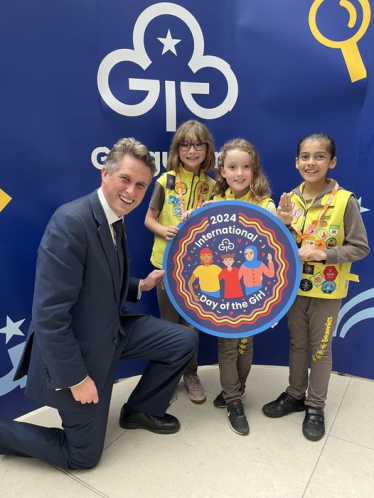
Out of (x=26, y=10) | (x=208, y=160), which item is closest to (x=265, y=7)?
(x=208, y=160)

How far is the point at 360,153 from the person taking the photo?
2.30 metres

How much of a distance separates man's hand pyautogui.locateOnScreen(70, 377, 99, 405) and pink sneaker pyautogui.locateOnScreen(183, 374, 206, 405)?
896mm

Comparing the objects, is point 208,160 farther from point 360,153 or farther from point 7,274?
point 7,274

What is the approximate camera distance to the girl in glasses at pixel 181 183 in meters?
2.11

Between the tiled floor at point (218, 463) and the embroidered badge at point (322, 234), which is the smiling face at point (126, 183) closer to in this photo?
the embroidered badge at point (322, 234)

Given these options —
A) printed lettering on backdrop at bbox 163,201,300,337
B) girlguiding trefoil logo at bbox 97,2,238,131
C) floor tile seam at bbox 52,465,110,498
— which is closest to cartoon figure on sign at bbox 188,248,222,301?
printed lettering on backdrop at bbox 163,201,300,337

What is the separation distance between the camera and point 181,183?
219cm

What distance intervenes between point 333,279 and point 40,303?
4.76 feet

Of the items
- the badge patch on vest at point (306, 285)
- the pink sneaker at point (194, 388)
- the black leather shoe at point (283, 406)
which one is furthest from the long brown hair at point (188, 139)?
the black leather shoe at point (283, 406)

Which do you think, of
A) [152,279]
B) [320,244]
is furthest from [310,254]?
[152,279]

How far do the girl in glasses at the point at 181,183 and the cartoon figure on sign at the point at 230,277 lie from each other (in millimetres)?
372

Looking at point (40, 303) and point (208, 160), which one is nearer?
point (40, 303)

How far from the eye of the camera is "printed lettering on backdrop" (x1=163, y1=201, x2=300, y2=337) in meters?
1.95

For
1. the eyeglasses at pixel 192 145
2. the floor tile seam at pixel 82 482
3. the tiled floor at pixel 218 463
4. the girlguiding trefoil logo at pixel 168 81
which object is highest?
the girlguiding trefoil logo at pixel 168 81
